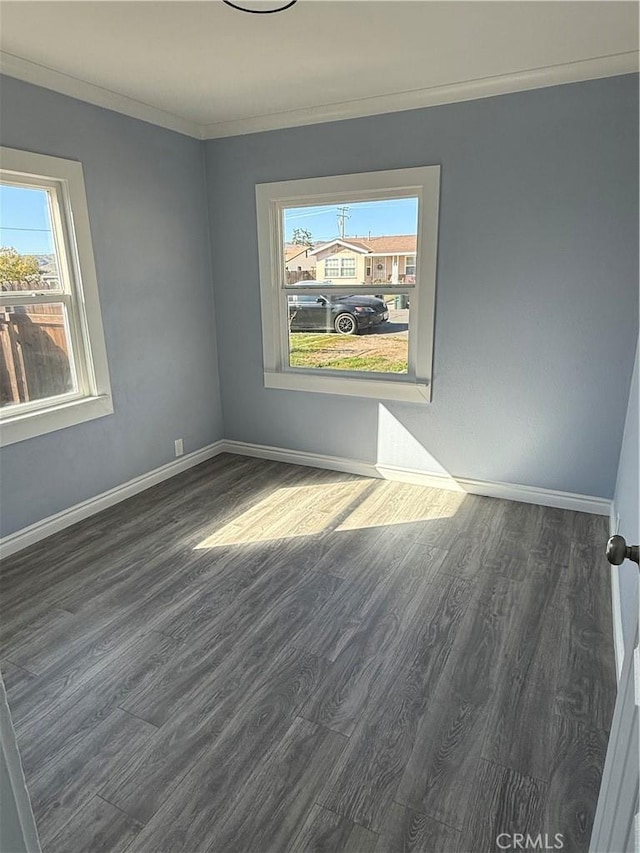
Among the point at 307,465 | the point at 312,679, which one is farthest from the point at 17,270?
the point at 312,679

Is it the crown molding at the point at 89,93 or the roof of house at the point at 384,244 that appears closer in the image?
the crown molding at the point at 89,93

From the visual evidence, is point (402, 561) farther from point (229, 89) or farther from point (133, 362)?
point (229, 89)

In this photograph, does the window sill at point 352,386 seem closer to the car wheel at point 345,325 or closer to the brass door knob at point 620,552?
the car wheel at point 345,325

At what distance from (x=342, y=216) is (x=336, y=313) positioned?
2.19 ft

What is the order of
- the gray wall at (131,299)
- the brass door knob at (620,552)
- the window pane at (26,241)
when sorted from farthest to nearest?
the gray wall at (131,299), the window pane at (26,241), the brass door knob at (620,552)

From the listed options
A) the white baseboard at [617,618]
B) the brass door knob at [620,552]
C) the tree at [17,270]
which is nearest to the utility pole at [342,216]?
the tree at [17,270]

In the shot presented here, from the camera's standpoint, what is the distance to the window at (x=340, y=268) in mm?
3711

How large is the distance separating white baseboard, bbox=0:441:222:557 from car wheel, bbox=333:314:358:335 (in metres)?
1.49

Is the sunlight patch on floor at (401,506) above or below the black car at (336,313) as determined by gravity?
below

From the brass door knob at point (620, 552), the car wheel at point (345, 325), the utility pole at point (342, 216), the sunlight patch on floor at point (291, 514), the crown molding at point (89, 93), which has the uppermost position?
the crown molding at point (89, 93)

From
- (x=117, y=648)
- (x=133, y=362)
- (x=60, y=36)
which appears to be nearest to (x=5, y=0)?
(x=60, y=36)

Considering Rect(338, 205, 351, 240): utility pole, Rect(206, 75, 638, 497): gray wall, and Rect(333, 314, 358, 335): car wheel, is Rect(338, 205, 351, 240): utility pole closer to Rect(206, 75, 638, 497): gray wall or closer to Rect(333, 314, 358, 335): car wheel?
Rect(206, 75, 638, 497): gray wall

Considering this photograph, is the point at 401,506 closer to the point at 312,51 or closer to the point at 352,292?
the point at 352,292

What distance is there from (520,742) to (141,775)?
124 centimetres
